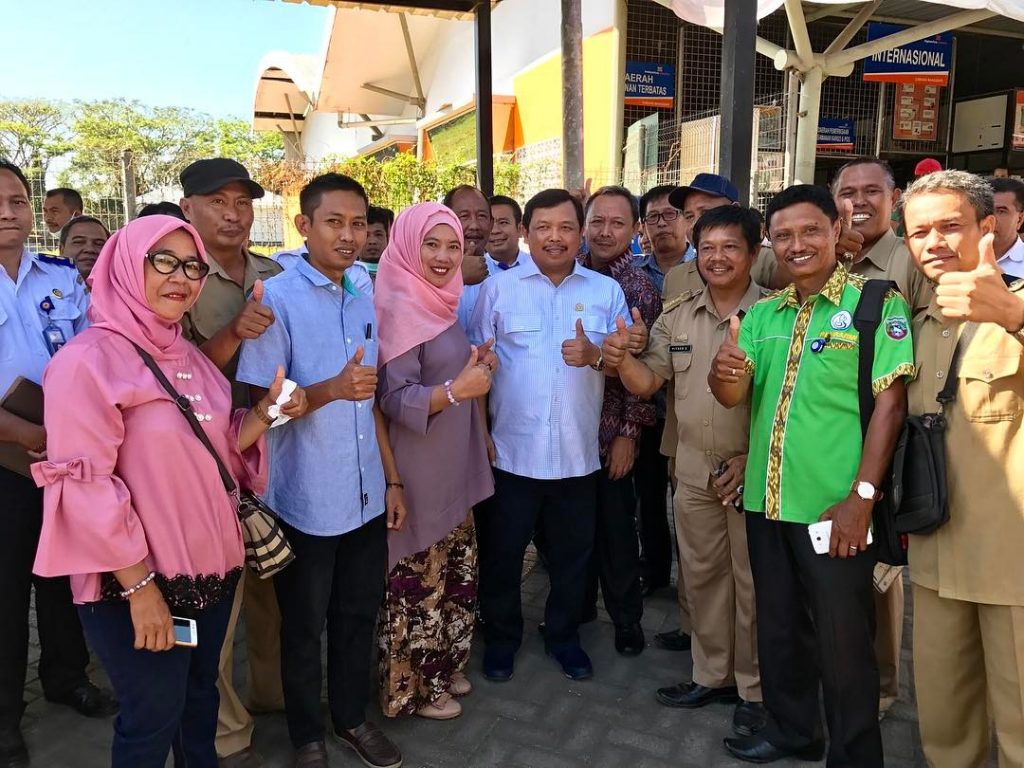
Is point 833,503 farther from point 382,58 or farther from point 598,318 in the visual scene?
point 382,58

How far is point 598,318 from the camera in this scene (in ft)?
10.3

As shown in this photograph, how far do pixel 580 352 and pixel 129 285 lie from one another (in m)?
1.59

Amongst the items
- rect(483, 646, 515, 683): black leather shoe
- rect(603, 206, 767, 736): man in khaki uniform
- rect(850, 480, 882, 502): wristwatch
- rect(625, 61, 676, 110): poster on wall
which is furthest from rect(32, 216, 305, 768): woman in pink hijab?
rect(625, 61, 676, 110): poster on wall

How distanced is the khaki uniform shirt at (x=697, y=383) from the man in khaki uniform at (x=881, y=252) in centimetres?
46

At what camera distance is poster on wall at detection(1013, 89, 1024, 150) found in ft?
40.2

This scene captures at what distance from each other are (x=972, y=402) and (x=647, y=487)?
2.06 meters

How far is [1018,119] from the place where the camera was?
1238 centimetres

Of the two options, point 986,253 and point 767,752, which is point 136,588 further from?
point 986,253

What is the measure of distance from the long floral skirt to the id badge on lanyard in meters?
1.47

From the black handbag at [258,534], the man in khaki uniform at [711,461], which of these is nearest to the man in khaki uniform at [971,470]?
the man in khaki uniform at [711,461]

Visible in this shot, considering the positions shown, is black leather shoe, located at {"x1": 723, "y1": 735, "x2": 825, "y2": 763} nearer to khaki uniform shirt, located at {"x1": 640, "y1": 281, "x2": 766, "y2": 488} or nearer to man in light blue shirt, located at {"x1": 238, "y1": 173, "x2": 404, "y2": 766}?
khaki uniform shirt, located at {"x1": 640, "y1": 281, "x2": 766, "y2": 488}

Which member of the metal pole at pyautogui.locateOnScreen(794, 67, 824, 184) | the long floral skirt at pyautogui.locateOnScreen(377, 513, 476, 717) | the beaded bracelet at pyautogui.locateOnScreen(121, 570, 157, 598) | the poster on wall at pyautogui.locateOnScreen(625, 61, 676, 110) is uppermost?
the poster on wall at pyautogui.locateOnScreen(625, 61, 676, 110)

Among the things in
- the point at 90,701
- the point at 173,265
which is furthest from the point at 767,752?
the point at 90,701

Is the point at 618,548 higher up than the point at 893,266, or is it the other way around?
the point at 893,266
